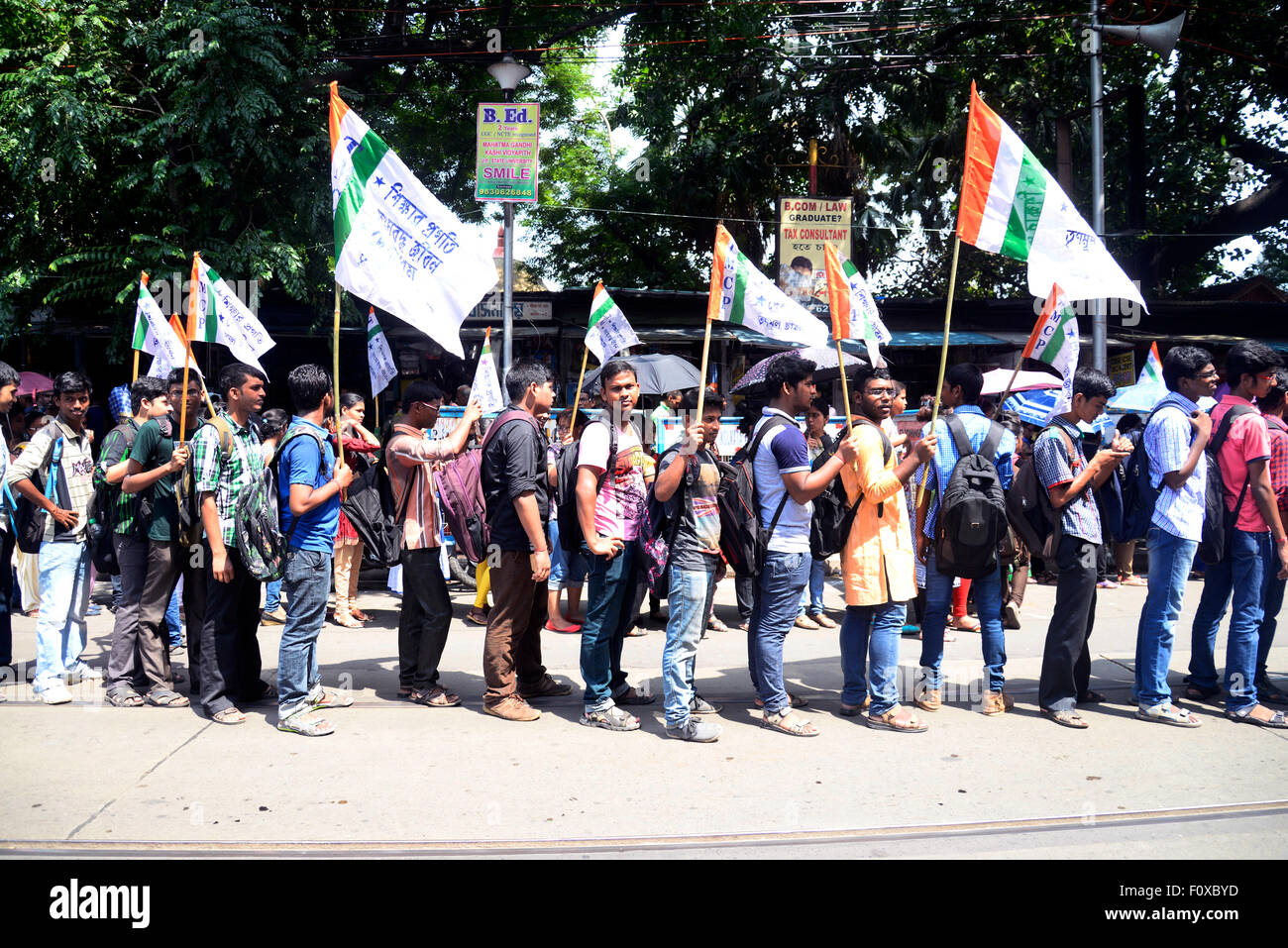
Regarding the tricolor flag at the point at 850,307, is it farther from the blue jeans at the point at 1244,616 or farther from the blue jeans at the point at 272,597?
the blue jeans at the point at 272,597

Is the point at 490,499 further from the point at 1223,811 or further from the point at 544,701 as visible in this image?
the point at 1223,811

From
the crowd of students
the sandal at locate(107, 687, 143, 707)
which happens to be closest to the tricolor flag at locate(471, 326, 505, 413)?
the crowd of students

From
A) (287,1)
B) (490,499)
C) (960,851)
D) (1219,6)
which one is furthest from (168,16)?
(1219,6)

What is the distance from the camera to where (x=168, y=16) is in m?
12.2

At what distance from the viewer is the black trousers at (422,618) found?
Answer: 18.8ft

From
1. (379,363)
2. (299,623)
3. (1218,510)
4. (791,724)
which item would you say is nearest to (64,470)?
(299,623)

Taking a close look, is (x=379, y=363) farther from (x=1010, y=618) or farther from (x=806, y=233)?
(x=806, y=233)

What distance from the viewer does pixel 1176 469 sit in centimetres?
529

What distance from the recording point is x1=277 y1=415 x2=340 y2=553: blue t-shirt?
5105 mm

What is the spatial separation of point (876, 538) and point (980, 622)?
92cm

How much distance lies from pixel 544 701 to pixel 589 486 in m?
1.50

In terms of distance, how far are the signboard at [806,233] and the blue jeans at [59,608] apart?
47.1 feet

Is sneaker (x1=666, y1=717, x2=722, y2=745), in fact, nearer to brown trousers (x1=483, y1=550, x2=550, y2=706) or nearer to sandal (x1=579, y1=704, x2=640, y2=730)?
sandal (x1=579, y1=704, x2=640, y2=730)

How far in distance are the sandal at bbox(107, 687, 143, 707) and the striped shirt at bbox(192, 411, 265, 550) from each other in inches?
44.6
